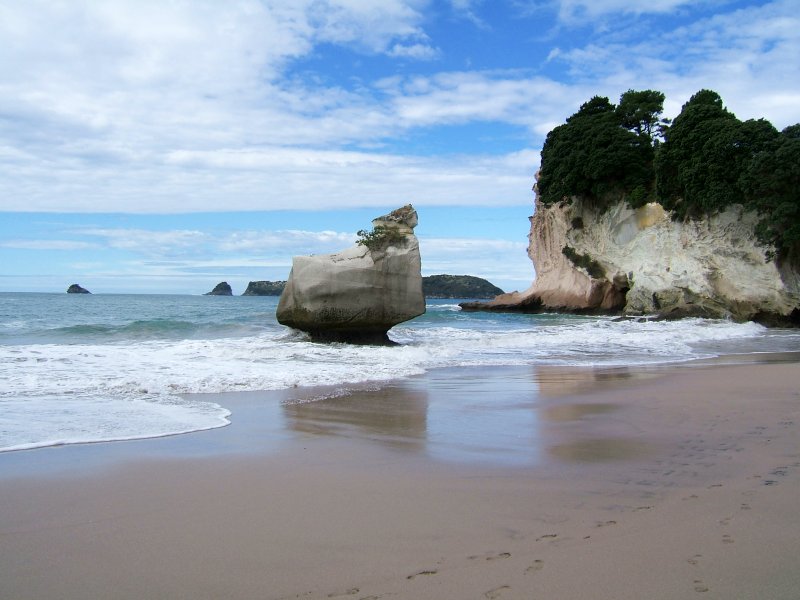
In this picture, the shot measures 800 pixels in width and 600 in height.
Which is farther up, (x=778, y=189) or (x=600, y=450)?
(x=778, y=189)

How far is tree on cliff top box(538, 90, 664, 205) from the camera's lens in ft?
133

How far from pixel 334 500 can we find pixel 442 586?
1.30m

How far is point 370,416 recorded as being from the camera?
7023 millimetres

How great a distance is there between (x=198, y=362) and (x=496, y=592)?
993 cm

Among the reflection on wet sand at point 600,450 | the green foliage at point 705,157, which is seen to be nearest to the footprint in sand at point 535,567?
the reflection on wet sand at point 600,450

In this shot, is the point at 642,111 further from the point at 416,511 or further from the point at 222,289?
the point at 222,289

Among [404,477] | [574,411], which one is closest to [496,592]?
[404,477]

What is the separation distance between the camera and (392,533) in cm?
327

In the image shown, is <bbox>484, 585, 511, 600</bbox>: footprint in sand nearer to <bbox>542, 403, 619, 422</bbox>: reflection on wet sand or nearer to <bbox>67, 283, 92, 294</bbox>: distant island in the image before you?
<bbox>542, 403, 619, 422</bbox>: reflection on wet sand

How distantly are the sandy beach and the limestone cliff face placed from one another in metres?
28.9

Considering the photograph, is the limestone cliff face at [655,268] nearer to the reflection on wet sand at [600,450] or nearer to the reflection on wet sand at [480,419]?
the reflection on wet sand at [480,419]

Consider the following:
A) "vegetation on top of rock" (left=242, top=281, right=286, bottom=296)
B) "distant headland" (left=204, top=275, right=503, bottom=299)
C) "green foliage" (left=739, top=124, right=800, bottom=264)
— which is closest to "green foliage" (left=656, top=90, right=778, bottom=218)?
"green foliage" (left=739, top=124, right=800, bottom=264)

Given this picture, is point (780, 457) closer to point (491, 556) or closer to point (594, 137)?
point (491, 556)

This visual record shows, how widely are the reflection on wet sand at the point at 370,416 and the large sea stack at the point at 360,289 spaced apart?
7.80 m
